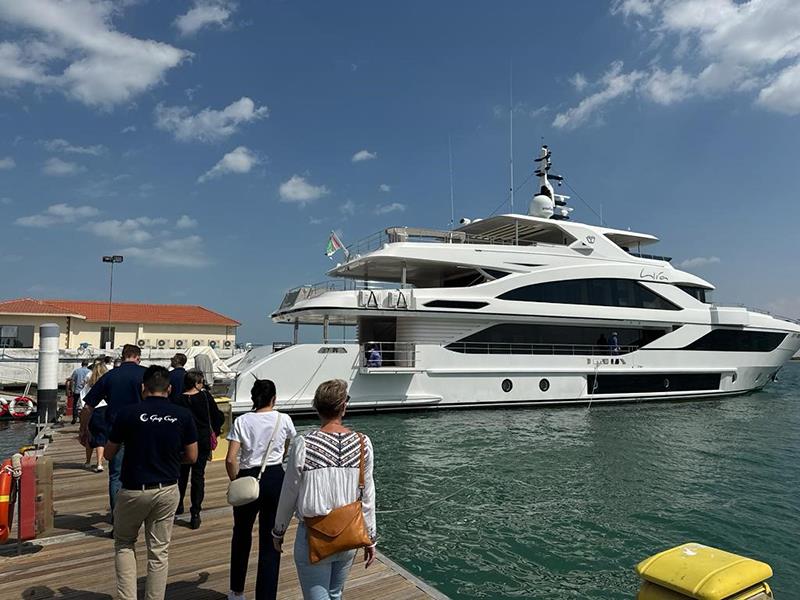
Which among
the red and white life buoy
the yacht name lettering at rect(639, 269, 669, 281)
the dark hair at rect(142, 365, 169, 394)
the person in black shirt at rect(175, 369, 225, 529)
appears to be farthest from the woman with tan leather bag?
the red and white life buoy

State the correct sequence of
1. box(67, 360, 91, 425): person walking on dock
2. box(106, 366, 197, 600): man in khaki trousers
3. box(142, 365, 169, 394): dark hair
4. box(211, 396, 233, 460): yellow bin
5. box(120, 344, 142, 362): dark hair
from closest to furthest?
box(106, 366, 197, 600): man in khaki trousers, box(142, 365, 169, 394): dark hair, box(120, 344, 142, 362): dark hair, box(211, 396, 233, 460): yellow bin, box(67, 360, 91, 425): person walking on dock

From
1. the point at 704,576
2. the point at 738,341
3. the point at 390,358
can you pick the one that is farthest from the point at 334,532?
the point at 738,341

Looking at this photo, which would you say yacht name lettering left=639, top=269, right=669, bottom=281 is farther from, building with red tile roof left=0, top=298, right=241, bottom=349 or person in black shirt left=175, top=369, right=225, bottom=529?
building with red tile roof left=0, top=298, right=241, bottom=349

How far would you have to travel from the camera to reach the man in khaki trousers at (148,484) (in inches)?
123

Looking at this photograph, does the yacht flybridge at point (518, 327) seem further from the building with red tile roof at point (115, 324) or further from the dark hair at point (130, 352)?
the building with red tile roof at point (115, 324)

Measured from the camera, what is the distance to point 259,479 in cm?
343

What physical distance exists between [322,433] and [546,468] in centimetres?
756

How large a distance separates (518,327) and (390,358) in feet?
13.4

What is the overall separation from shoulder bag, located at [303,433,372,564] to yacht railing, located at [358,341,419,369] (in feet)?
37.6

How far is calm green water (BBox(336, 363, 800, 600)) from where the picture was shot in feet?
17.1

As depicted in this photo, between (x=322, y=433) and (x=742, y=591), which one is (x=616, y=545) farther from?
(x=322, y=433)

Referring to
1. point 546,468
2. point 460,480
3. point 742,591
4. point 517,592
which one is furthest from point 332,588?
point 546,468

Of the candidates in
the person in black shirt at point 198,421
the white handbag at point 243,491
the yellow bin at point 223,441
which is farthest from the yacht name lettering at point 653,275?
the white handbag at point 243,491

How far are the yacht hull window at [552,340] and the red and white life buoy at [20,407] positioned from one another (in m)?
13.4
